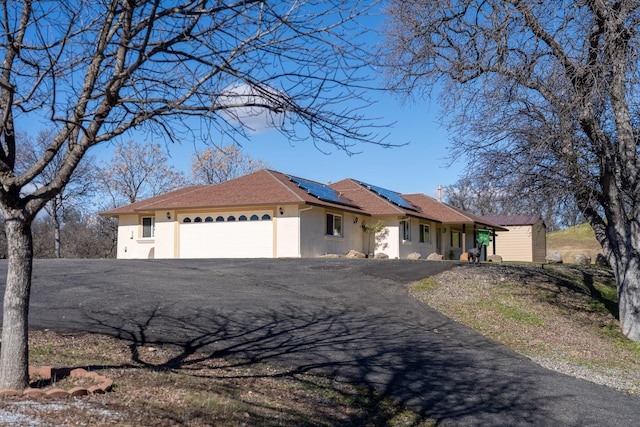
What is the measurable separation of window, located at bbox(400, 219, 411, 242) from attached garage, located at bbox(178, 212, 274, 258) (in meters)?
Answer: 7.88

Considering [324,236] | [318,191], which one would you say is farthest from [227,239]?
[318,191]

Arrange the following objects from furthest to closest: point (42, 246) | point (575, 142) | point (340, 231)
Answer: point (42, 246) < point (340, 231) < point (575, 142)

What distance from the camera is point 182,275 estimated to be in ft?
53.4

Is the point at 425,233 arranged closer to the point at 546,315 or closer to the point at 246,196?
the point at 246,196

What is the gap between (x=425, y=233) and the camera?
35625 millimetres

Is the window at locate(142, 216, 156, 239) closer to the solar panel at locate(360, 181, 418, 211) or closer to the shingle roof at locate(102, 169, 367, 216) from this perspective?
the shingle roof at locate(102, 169, 367, 216)

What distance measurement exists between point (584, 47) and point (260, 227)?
18195 mm

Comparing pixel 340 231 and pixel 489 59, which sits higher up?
pixel 489 59

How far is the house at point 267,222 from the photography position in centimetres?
2744

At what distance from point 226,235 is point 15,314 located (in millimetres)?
22925

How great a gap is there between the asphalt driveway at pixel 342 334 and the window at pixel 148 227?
15661 millimetres

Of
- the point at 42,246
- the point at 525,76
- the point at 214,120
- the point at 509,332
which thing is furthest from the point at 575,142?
the point at 42,246

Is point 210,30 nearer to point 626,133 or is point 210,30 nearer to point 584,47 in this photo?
point 584,47

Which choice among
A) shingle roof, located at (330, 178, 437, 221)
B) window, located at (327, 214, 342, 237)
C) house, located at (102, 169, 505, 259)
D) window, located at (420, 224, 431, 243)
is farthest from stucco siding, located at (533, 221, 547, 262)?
window, located at (327, 214, 342, 237)
